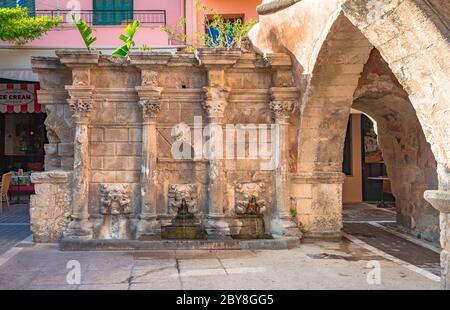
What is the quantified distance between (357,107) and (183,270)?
595 centimetres

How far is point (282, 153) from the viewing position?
8.44 m

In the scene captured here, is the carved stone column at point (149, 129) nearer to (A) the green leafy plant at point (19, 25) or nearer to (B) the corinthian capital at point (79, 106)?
(B) the corinthian capital at point (79, 106)

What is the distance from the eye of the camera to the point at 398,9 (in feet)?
13.3

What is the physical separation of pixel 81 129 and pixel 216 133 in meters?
2.28

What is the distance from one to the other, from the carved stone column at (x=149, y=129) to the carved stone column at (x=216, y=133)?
802mm

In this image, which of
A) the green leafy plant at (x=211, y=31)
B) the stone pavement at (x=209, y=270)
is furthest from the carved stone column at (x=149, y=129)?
the green leafy plant at (x=211, y=31)

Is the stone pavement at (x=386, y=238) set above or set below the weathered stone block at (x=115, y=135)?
below

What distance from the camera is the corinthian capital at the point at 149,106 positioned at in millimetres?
8195

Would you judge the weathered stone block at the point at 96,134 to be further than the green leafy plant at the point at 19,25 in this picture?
No

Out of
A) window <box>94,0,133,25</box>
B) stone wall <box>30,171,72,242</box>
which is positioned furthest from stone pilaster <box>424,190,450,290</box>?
window <box>94,0,133,25</box>

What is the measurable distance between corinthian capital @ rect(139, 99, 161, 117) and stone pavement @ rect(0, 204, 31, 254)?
10.1 feet

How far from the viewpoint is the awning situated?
48.5 feet
